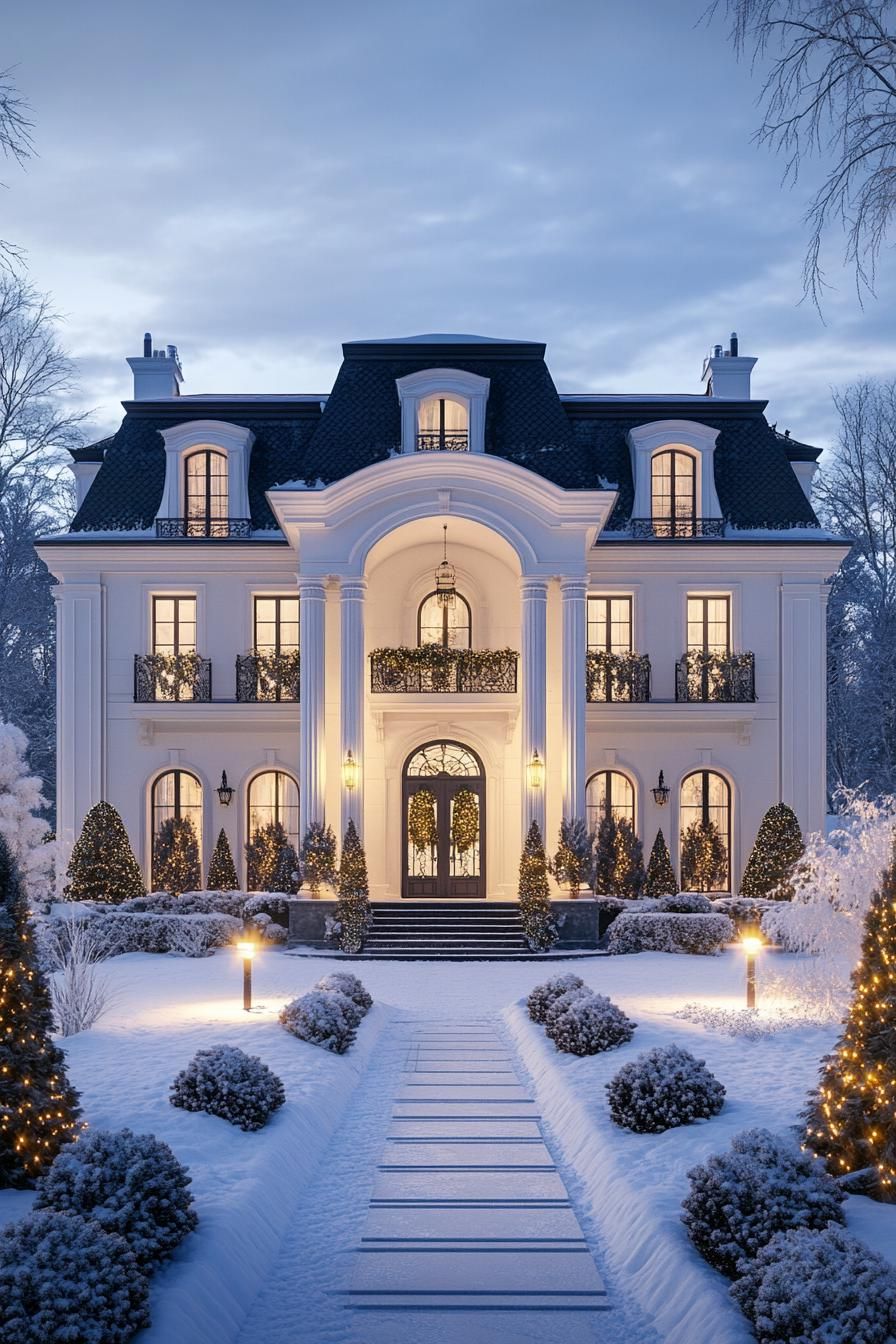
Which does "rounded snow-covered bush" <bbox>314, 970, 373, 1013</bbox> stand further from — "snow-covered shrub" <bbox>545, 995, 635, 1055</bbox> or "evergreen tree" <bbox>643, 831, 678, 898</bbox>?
"evergreen tree" <bbox>643, 831, 678, 898</bbox>

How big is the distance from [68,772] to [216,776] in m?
3.05

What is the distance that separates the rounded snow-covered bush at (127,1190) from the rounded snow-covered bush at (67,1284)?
1.82 ft

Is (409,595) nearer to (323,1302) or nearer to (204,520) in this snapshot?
(204,520)

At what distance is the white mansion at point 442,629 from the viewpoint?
23.1m

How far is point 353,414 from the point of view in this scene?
23391mm

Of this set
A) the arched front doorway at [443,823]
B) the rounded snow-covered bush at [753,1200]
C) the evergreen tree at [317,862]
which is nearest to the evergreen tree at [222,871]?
the evergreen tree at [317,862]

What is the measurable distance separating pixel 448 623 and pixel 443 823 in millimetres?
4088

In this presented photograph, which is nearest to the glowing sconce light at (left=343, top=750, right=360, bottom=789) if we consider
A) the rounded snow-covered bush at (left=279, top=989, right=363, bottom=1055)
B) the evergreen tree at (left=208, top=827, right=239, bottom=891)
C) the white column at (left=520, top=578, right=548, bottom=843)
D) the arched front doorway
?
the arched front doorway

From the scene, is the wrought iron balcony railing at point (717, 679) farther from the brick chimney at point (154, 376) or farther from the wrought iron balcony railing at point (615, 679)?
the brick chimney at point (154, 376)

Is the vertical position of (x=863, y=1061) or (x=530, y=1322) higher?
(x=863, y=1061)

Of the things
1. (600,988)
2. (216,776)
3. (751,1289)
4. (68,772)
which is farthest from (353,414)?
(751,1289)

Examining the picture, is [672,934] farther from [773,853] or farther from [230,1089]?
[230,1089]

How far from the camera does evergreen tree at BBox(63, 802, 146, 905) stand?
22.7m

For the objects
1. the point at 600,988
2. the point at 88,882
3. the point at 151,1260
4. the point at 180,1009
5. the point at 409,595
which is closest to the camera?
the point at 151,1260
